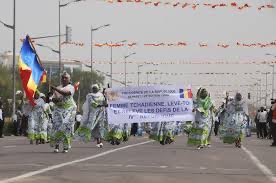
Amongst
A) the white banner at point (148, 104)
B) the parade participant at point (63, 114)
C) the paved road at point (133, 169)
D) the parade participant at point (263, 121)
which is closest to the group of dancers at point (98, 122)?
the parade participant at point (63, 114)

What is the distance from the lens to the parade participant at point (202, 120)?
76.6ft

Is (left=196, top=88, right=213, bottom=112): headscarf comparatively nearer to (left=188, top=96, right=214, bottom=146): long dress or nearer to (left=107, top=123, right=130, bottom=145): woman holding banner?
(left=188, top=96, right=214, bottom=146): long dress

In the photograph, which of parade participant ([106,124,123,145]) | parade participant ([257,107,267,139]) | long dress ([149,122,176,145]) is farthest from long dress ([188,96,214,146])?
parade participant ([257,107,267,139])

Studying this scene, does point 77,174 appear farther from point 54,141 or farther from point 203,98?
point 203,98

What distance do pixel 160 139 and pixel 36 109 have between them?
3.80 m

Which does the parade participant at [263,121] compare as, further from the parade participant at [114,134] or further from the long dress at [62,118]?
the long dress at [62,118]

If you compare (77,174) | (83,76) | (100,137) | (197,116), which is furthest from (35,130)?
(83,76)

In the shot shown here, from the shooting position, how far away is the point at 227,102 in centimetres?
2636

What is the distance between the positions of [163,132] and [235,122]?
7.11 feet

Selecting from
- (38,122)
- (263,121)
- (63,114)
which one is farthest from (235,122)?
(263,121)

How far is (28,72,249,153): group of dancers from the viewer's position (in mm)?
19266

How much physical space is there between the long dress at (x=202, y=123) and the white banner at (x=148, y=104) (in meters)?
1.52

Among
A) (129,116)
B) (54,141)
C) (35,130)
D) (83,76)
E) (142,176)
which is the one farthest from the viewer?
(83,76)

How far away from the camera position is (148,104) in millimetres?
20828
